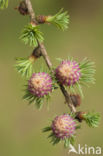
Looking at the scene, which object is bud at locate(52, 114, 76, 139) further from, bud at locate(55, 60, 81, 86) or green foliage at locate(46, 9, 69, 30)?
green foliage at locate(46, 9, 69, 30)

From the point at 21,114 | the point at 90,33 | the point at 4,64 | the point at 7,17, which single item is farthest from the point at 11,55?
the point at 90,33

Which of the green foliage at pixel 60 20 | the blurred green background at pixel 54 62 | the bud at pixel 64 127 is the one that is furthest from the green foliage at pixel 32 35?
the blurred green background at pixel 54 62

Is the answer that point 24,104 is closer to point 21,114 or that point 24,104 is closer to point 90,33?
point 21,114

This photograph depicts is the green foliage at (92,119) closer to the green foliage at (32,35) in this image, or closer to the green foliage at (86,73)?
the green foliage at (86,73)

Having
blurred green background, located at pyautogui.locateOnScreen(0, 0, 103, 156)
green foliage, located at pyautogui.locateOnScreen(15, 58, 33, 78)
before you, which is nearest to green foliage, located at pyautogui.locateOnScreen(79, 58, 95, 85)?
green foliage, located at pyautogui.locateOnScreen(15, 58, 33, 78)

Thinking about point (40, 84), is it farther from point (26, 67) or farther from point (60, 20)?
point (60, 20)

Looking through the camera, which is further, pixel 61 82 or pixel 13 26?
pixel 13 26
